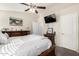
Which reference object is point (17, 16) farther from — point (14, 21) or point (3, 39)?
point (3, 39)

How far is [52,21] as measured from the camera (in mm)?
2219

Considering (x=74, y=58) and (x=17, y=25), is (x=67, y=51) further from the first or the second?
(x=74, y=58)

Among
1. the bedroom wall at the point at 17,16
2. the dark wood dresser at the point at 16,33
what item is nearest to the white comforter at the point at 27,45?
the dark wood dresser at the point at 16,33

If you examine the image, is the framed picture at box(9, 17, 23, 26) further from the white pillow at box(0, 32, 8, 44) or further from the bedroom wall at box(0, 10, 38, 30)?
the white pillow at box(0, 32, 8, 44)

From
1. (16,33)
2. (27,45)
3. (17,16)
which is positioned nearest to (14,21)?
(17,16)

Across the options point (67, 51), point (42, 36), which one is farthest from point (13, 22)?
point (67, 51)

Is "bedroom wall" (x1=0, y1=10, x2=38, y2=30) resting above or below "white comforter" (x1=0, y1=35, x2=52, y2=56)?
above

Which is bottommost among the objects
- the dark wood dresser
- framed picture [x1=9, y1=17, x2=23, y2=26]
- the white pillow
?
the white pillow

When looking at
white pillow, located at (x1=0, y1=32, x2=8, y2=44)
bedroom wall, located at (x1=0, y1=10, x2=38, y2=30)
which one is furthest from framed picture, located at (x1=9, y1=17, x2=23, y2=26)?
white pillow, located at (x1=0, y1=32, x2=8, y2=44)

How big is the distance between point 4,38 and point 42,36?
0.73m

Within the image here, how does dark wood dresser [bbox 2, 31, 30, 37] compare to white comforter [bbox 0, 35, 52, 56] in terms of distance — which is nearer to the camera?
white comforter [bbox 0, 35, 52, 56]

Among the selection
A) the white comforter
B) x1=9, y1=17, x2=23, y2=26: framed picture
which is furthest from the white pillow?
x1=9, y1=17, x2=23, y2=26: framed picture

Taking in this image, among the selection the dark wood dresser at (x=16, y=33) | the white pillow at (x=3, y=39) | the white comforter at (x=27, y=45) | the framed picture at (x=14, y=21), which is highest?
the framed picture at (x=14, y=21)

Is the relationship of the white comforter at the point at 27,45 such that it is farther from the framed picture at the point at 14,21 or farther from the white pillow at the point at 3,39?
the framed picture at the point at 14,21
